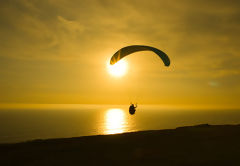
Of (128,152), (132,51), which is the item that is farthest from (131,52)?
(128,152)

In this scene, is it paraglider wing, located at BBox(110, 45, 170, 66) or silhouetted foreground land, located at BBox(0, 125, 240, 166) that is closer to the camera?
silhouetted foreground land, located at BBox(0, 125, 240, 166)

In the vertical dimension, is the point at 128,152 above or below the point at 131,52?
below

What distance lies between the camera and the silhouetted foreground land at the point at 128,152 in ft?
26.8

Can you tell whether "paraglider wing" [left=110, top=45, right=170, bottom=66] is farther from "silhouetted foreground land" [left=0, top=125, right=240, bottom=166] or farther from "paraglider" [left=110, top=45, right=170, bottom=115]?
"silhouetted foreground land" [left=0, top=125, right=240, bottom=166]

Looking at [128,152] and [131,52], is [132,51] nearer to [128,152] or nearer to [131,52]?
[131,52]

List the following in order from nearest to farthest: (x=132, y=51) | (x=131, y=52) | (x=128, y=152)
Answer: (x=128, y=152)
(x=132, y=51)
(x=131, y=52)

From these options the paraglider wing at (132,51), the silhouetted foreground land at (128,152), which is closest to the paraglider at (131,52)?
the paraglider wing at (132,51)

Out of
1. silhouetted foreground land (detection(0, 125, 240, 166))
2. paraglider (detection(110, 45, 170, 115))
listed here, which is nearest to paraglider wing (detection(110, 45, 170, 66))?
paraglider (detection(110, 45, 170, 115))

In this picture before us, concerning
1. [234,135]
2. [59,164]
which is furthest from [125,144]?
[234,135]

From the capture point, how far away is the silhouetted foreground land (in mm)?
8156

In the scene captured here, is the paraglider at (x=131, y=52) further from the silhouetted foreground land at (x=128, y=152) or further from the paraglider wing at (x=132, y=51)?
the silhouetted foreground land at (x=128, y=152)

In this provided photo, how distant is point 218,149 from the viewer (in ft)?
33.4

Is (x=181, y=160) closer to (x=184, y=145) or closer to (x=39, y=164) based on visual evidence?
(x=184, y=145)

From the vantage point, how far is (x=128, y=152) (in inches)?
380
